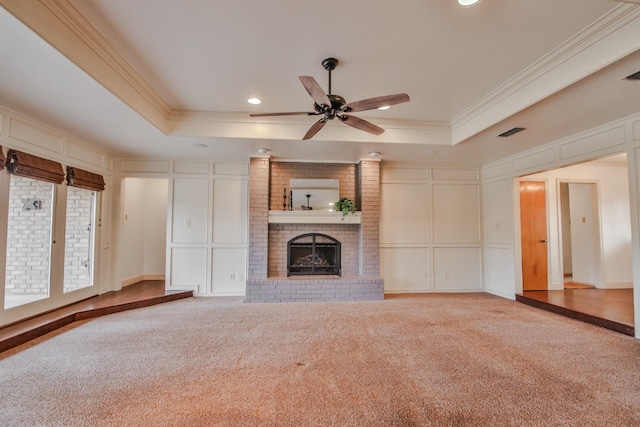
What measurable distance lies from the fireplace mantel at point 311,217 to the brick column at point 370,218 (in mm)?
201

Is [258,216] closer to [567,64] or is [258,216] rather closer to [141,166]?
[141,166]

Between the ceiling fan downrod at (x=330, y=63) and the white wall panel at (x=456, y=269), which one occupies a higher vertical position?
the ceiling fan downrod at (x=330, y=63)

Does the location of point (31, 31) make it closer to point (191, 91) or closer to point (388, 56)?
point (191, 91)

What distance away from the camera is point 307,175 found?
5.53 metres

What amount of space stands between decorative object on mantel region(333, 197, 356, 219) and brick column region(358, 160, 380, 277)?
0.18 meters

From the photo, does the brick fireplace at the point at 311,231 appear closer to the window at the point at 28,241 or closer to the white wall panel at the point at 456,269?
the white wall panel at the point at 456,269

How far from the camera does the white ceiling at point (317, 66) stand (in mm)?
2139

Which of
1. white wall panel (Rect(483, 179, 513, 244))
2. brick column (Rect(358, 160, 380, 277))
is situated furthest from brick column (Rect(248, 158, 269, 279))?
white wall panel (Rect(483, 179, 513, 244))

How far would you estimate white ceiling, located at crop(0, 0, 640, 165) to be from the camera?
214 cm

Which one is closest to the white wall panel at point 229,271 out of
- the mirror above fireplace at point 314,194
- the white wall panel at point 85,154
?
the mirror above fireplace at point 314,194

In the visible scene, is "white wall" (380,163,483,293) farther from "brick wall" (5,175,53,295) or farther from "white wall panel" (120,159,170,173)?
"brick wall" (5,175,53,295)

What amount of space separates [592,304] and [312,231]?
4407mm

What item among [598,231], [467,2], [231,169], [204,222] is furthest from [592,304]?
[204,222]

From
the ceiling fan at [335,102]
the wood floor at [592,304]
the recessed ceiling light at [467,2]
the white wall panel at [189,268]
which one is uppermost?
the recessed ceiling light at [467,2]
